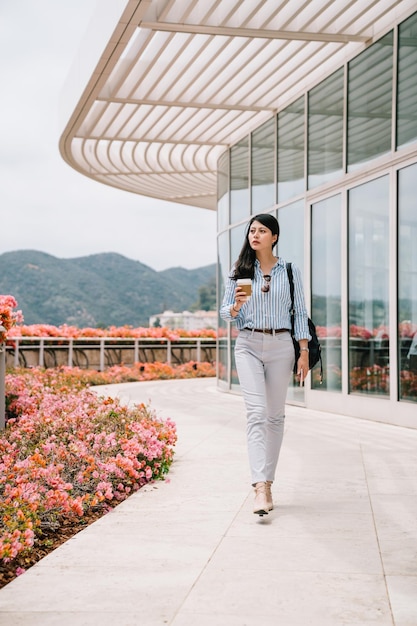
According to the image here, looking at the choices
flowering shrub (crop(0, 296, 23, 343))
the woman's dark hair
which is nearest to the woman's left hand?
the woman's dark hair

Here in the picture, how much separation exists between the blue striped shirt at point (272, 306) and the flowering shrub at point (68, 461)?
1.30 metres

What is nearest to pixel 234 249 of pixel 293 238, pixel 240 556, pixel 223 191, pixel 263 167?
pixel 223 191

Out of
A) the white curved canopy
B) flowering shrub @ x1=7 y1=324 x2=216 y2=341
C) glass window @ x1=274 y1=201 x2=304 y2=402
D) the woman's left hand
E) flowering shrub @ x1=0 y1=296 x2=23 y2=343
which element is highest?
the white curved canopy

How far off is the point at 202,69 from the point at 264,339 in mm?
6538

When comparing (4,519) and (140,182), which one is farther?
A: (140,182)

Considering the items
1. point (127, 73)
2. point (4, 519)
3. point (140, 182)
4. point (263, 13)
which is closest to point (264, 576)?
point (4, 519)

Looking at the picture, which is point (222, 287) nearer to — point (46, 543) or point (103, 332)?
point (103, 332)

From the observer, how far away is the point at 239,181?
1403 centimetres

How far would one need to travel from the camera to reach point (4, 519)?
11.9ft

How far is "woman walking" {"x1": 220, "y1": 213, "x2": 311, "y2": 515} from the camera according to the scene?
14.7 feet

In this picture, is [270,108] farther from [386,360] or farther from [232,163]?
[386,360]

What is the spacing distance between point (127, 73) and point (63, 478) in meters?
6.58

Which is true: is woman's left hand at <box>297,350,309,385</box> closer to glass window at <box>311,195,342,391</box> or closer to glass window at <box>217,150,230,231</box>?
glass window at <box>311,195,342,391</box>

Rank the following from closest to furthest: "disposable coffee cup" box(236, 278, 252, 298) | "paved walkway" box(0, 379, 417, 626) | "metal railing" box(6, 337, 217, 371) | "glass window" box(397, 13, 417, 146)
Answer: "paved walkway" box(0, 379, 417, 626) < "disposable coffee cup" box(236, 278, 252, 298) < "glass window" box(397, 13, 417, 146) < "metal railing" box(6, 337, 217, 371)
